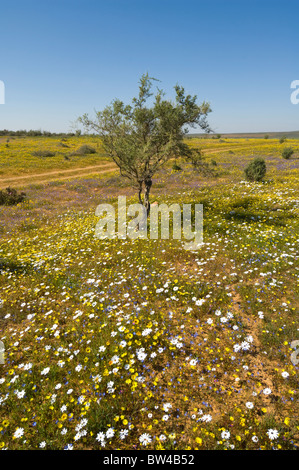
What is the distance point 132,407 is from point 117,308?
322 centimetres

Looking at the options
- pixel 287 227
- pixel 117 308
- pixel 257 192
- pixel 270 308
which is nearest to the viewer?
pixel 270 308

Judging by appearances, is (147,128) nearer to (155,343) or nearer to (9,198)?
(155,343)

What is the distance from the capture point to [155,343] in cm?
595

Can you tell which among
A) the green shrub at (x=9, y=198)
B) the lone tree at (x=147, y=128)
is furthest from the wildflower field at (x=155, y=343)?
the green shrub at (x=9, y=198)

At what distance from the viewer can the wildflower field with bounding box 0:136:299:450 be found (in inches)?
171

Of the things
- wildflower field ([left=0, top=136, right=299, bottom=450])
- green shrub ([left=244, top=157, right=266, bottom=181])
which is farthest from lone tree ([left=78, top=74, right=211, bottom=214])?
green shrub ([left=244, top=157, right=266, bottom=181])

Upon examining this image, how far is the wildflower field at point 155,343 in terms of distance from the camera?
14.3 feet

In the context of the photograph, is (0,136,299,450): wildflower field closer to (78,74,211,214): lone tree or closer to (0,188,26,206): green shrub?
(78,74,211,214): lone tree

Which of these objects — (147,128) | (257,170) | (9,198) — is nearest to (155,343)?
(147,128)

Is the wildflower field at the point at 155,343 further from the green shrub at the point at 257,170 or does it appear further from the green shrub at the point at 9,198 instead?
the green shrub at the point at 9,198

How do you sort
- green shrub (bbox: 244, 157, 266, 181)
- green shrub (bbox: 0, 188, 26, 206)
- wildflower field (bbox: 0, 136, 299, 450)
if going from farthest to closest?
green shrub (bbox: 0, 188, 26, 206) < green shrub (bbox: 244, 157, 266, 181) < wildflower field (bbox: 0, 136, 299, 450)

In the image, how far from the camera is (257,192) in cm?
2088

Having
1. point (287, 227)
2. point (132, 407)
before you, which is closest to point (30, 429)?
point (132, 407)

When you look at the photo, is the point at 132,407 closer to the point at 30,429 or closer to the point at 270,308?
the point at 30,429
